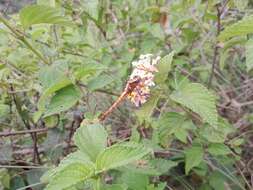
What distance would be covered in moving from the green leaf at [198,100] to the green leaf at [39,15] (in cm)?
29

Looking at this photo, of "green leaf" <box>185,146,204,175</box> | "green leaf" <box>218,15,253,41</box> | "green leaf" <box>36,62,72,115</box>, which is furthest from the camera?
"green leaf" <box>185,146,204,175</box>

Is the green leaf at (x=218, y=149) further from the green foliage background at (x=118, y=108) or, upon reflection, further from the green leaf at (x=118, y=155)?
the green leaf at (x=118, y=155)

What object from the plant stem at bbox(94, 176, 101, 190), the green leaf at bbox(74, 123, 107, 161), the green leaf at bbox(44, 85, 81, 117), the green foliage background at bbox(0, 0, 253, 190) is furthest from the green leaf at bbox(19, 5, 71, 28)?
the plant stem at bbox(94, 176, 101, 190)

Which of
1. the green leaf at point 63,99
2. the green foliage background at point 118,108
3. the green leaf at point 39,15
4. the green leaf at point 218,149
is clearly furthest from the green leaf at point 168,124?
the green leaf at point 39,15

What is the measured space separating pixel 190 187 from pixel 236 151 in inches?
6.5

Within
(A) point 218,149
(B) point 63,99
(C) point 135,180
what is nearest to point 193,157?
(A) point 218,149

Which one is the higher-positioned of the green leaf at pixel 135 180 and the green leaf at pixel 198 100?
the green leaf at pixel 198 100

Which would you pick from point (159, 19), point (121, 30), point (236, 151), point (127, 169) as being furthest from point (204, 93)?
point (121, 30)

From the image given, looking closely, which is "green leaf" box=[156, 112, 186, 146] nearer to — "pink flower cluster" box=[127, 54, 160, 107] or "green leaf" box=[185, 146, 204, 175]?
"green leaf" box=[185, 146, 204, 175]

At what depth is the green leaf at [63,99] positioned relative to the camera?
963 millimetres

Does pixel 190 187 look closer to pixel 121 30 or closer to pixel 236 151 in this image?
pixel 236 151

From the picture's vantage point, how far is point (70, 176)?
2.25 ft

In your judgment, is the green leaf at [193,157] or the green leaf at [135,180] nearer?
the green leaf at [135,180]

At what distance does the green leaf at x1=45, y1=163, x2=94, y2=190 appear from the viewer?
0.68m
